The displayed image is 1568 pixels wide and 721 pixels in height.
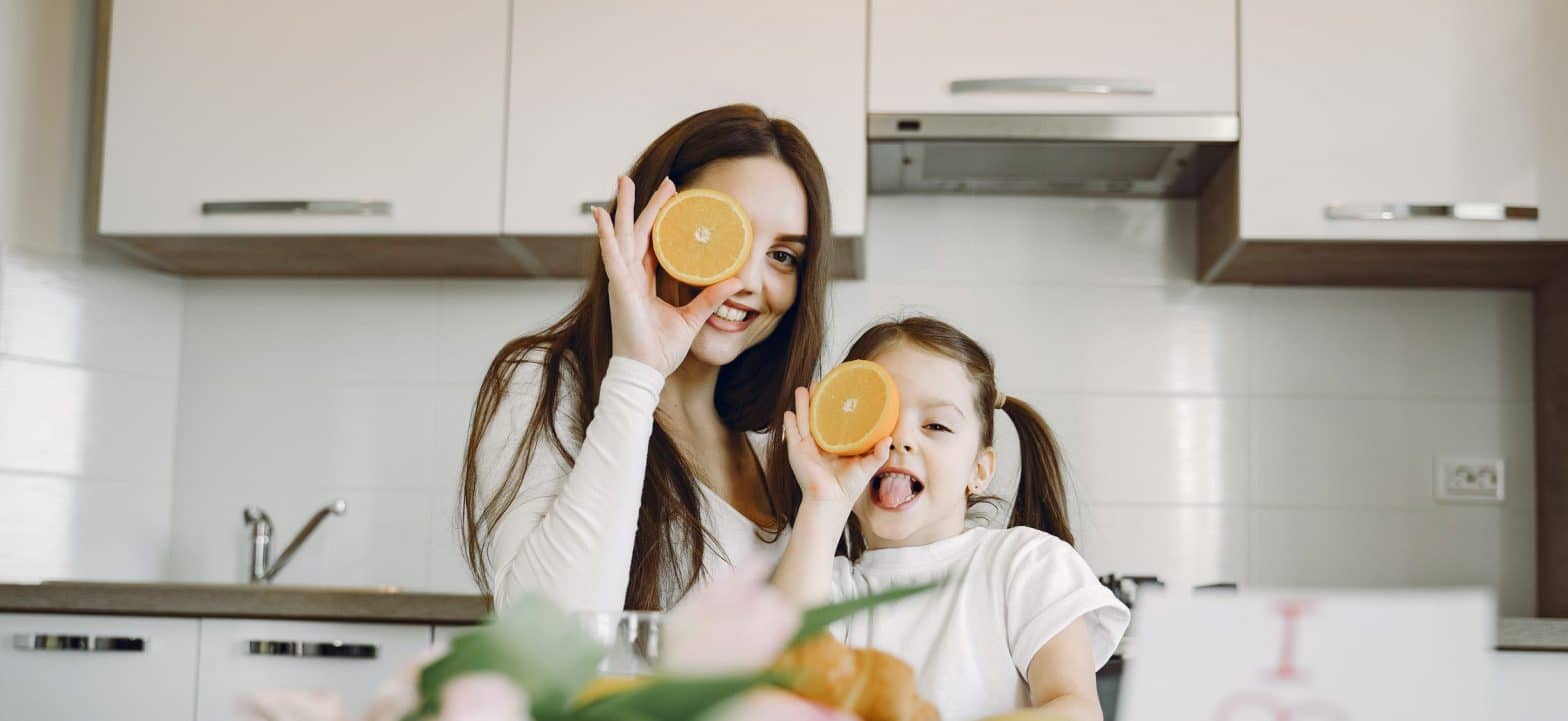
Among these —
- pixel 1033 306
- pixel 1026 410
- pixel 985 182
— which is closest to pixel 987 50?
pixel 985 182

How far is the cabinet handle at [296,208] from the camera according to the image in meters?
2.72

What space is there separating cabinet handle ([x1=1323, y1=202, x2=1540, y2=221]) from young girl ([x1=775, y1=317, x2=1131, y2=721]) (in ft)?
3.81

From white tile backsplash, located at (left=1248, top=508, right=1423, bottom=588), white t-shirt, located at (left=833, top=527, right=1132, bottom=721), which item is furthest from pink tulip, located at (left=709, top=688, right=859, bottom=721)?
white tile backsplash, located at (left=1248, top=508, right=1423, bottom=588)

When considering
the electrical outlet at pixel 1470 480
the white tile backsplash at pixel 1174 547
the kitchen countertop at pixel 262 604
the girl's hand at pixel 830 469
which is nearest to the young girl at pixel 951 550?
the girl's hand at pixel 830 469

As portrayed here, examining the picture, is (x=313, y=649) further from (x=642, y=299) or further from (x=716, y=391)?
(x=642, y=299)

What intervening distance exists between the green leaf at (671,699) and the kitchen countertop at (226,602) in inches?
80.4

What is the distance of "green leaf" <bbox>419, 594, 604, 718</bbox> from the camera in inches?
14.8

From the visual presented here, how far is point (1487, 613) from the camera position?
0.44 m

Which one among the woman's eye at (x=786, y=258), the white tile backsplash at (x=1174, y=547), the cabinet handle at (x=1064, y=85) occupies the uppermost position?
the cabinet handle at (x=1064, y=85)

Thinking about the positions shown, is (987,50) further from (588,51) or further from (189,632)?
(189,632)

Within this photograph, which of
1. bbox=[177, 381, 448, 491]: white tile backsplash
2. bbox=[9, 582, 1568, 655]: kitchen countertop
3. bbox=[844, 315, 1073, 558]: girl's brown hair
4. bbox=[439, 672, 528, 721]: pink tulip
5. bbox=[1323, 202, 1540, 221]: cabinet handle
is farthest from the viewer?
bbox=[177, 381, 448, 491]: white tile backsplash

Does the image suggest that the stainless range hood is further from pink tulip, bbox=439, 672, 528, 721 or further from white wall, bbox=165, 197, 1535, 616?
pink tulip, bbox=439, 672, 528, 721

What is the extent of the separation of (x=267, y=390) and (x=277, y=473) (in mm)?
175

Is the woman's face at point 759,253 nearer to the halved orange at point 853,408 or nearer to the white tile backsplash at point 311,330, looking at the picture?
the halved orange at point 853,408
